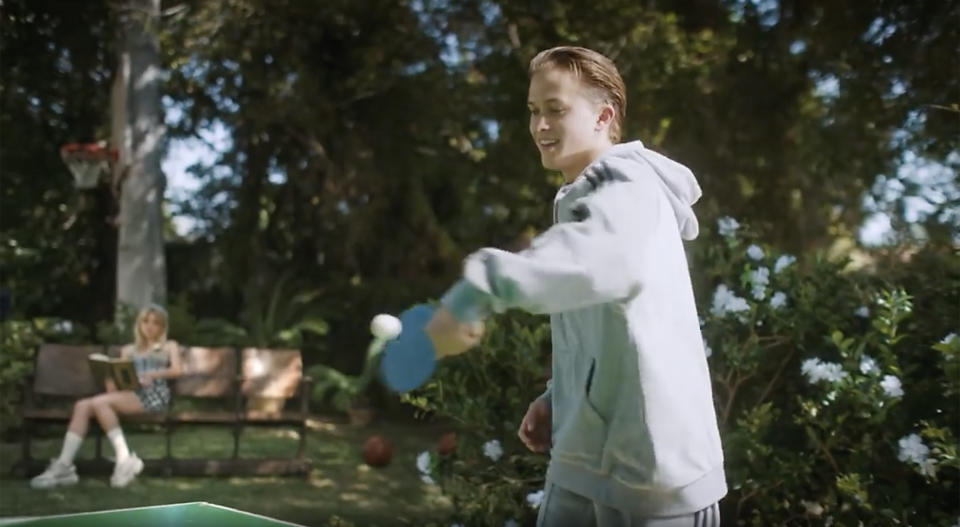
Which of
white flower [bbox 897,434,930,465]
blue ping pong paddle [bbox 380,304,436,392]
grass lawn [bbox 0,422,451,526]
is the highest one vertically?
blue ping pong paddle [bbox 380,304,436,392]

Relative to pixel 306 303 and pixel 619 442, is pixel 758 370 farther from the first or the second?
pixel 306 303

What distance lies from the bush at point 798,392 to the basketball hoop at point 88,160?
5.96 metres

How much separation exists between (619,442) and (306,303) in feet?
34.3

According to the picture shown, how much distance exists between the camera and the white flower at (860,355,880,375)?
158 inches

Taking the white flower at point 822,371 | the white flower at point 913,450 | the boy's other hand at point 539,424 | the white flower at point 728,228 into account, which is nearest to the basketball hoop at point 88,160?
the white flower at point 728,228

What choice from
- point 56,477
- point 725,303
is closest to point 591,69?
point 725,303

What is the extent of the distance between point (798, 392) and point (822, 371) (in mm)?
437

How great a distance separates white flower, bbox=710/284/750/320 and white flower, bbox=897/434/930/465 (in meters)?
0.87

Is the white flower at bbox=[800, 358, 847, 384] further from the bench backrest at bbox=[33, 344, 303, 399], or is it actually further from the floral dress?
the floral dress

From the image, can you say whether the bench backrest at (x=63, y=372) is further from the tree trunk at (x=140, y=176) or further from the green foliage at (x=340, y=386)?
the green foliage at (x=340, y=386)

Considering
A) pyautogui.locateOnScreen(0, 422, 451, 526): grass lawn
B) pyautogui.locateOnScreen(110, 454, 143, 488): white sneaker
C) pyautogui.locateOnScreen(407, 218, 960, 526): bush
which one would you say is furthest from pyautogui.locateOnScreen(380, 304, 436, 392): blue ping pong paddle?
pyautogui.locateOnScreen(110, 454, 143, 488): white sneaker

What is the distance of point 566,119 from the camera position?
1.77 metres

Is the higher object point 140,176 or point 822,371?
point 140,176

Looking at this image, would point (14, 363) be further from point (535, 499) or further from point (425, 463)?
point (535, 499)
